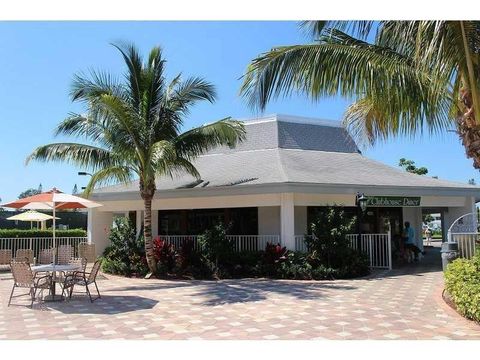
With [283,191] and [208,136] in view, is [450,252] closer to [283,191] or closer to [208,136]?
[283,191]

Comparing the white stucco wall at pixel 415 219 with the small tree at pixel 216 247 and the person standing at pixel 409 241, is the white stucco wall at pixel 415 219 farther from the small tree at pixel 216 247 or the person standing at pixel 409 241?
the small tree at pixel 216 247

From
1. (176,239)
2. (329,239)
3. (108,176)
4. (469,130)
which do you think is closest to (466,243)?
(329,239)

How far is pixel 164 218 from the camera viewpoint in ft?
70.0

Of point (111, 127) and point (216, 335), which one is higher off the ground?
point (111, 127)

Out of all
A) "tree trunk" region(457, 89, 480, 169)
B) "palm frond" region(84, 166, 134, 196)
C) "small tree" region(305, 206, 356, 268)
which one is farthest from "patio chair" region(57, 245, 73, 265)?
"tree trunk" region(457, 89, 480, 169)

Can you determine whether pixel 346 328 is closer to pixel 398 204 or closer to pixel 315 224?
pixel 315 224

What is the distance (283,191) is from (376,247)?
447cm

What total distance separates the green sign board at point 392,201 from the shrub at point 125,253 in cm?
818

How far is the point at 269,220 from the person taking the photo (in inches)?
750

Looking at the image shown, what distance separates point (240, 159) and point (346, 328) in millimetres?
13303

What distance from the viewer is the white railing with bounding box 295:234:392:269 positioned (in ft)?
55.3

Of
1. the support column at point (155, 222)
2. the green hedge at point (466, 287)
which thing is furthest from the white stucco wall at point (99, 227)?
the green hedge at point (466, 287)

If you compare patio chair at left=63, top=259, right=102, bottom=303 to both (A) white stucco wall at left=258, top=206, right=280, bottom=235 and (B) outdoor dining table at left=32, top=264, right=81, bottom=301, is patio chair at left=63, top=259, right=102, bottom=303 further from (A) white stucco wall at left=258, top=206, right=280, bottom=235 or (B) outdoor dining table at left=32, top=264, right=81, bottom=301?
(A) white stucco wall at left=258, top=206, right=280, bottom=235
